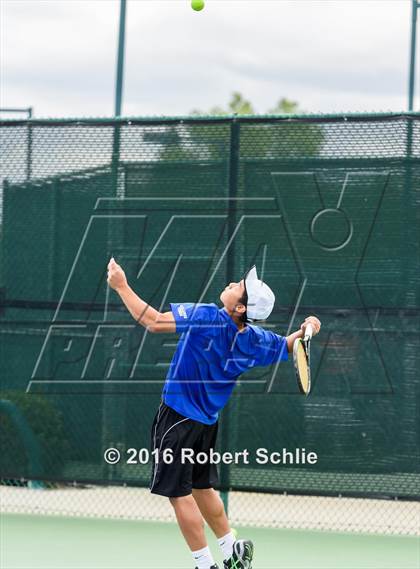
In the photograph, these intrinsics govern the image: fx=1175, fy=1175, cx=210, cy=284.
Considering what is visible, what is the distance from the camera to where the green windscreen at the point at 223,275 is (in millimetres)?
7246

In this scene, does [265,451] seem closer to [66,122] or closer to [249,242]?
[249,242]

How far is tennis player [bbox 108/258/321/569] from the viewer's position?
Result: 17.9 feet

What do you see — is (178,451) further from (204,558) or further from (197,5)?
(197,5)

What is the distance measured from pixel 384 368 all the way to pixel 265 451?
3.02ft

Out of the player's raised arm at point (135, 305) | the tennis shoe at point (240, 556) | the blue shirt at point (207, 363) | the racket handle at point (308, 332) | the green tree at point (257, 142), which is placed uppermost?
the green tree at point (257, 142)

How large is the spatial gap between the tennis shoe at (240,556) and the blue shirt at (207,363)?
607 mm

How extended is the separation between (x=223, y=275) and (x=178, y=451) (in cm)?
217

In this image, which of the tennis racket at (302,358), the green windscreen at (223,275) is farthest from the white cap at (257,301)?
the green windscreen at (223,275)

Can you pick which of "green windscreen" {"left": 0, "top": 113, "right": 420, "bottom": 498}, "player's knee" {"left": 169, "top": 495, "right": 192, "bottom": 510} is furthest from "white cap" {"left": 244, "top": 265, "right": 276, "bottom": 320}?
"green windscreen" {"left": 0, "top": 113, "right": 420, "bottom": 498}

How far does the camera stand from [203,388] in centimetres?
557

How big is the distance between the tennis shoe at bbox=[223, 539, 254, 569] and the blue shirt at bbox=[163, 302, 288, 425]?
61cm

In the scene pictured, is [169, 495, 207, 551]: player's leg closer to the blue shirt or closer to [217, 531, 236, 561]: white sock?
[217, 531, 236, 561]: white sock

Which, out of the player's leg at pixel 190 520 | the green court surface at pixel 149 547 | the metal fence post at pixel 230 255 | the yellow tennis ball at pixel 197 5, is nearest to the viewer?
the player's leg at pixel 190 520

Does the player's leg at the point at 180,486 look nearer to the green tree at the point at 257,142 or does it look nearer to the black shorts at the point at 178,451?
the black shorts at the point at 178,451
